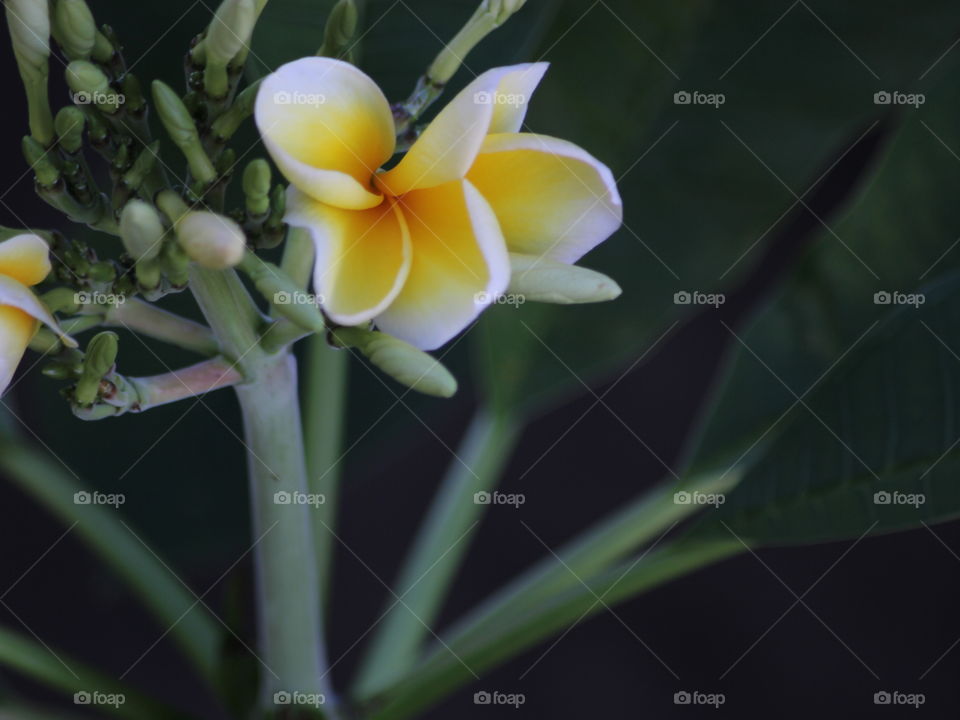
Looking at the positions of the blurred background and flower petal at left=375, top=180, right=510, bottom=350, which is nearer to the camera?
flower petal at left=375, top=180, right=510, bottom=350

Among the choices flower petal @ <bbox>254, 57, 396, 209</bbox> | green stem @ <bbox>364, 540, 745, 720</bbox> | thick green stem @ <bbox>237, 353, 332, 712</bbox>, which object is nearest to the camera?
flower petal @ <bbox>254, 57, 396, 209</bbox>

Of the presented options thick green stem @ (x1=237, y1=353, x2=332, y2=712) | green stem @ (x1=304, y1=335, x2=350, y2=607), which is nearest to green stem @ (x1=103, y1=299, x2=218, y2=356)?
thick green stem @ (x1=237, y1=353, x2=332, y2=712)

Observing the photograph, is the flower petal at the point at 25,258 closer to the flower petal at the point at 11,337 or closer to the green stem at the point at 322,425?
the flower petal at the point at 11,337

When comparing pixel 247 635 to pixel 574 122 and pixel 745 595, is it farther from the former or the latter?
pixel 745 595

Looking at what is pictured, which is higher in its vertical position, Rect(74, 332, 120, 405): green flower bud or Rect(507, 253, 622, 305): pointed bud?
Rect(507, 253, 622, 305): pointed bud

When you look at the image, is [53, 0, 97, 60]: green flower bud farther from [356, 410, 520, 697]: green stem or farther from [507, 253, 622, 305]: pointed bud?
[356, 410, 520, 697]: green stem

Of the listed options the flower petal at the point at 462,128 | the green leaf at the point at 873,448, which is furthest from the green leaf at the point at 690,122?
the flower petal at the point at 462,128

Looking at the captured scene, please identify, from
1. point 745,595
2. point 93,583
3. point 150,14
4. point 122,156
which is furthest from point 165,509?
point 745,595

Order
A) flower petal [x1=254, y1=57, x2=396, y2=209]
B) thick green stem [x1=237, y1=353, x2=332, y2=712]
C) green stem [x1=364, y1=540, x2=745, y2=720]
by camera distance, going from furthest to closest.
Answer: green stem [x1=364, y1=540, x2=745, y2=720], thick green stem [x1=237, y1=353, x2=332, y2=712], flower petal [x1=254, y1=57, x2=396, y2=209]

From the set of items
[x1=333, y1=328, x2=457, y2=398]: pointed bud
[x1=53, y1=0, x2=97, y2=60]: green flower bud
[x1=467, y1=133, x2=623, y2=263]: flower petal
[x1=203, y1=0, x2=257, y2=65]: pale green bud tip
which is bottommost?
[x1=333, y1=328, x2=457, y2=398]: pointed bud
